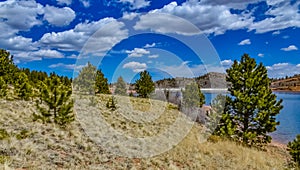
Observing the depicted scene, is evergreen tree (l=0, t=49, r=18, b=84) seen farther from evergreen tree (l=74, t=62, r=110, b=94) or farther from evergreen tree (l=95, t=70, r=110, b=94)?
evergreen tree (l=95, t=70, r=110, b=94)

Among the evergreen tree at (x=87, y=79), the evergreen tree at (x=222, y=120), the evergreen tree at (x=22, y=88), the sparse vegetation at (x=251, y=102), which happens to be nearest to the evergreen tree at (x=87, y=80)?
the evergreen tree at (x=87, y=79)

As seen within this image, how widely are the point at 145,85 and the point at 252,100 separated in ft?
126

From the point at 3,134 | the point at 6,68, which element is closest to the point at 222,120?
the point at 3,134

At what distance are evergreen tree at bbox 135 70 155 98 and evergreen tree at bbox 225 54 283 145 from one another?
35634 mm

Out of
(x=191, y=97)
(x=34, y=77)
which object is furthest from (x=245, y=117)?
(x=34, y=77)

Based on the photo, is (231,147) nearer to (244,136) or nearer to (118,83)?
(244,136)

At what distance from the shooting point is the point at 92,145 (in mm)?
11789

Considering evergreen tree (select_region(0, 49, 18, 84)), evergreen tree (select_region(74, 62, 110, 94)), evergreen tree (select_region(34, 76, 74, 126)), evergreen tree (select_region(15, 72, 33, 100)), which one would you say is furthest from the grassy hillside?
evergreen tree (select_region(74, 62, 110, 94))

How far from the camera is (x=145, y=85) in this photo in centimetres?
5616

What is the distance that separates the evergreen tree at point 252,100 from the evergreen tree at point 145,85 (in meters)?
35.6

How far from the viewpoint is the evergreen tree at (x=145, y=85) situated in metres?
55.1

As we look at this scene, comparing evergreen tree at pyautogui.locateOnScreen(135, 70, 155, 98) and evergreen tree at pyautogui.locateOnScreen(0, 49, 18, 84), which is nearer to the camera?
evergreen tree at pyautogui.locateOnScreen(0, 49, 18, 84)

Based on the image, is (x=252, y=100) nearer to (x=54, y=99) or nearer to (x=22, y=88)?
(x=54, y=99)

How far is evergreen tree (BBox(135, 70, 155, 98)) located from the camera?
55.1 m
